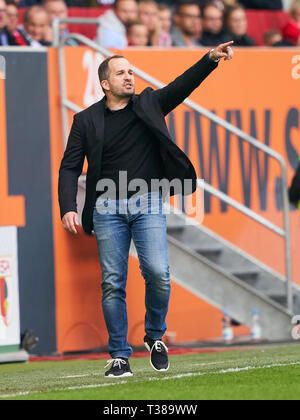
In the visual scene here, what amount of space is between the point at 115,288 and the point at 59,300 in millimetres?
4434

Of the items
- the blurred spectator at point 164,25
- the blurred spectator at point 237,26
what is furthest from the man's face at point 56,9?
the blurred spectator at point 237,26

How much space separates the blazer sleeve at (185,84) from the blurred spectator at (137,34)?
204 inches

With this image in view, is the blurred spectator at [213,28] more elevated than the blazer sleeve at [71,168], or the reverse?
the blurred spectator at [213,28]

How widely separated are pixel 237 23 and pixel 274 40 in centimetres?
51

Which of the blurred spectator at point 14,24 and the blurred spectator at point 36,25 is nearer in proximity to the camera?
the blurred spectator at point 14,24

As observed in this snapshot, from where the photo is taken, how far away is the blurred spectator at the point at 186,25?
1277 centimetres

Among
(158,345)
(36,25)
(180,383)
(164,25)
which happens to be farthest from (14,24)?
(180,383)

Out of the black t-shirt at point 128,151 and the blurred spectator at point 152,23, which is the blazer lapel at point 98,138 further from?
the blurred spectator at point 152,23

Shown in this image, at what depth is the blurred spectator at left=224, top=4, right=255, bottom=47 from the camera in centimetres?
1323

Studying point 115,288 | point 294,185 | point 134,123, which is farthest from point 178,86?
point 294,185

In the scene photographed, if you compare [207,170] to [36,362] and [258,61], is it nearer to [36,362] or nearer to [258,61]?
[258,61]

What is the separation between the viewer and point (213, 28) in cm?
1309

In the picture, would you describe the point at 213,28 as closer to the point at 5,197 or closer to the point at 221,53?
the point at 5,197

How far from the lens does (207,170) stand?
1180 centimetres
